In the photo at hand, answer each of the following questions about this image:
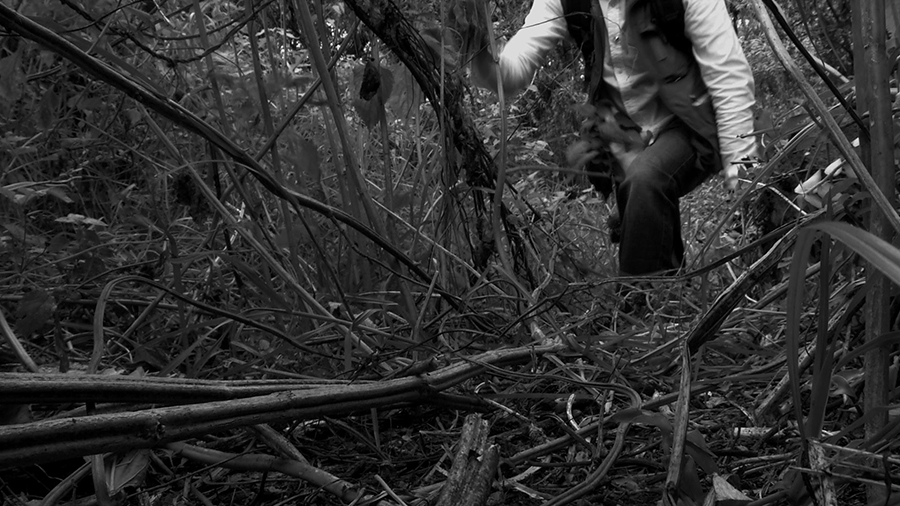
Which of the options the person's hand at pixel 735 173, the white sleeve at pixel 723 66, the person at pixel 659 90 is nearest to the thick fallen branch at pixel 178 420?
the person's hand at pixel 735 173

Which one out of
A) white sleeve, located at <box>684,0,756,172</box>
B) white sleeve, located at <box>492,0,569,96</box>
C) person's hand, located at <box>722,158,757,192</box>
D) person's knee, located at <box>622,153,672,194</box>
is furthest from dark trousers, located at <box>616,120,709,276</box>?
white sleeve, located at <box>492,0,569,96</box>

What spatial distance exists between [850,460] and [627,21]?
202 centimetres

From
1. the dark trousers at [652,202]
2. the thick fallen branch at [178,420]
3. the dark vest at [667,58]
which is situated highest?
the dark vest at [667,58]

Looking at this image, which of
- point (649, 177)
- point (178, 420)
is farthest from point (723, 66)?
point (178, 420)

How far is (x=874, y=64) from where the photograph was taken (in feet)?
2.17

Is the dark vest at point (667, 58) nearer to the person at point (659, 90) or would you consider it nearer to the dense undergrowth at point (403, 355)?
the person at point (659, 90)

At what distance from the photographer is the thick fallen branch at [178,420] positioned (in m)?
0.53

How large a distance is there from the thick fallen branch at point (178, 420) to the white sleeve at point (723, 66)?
186 cm

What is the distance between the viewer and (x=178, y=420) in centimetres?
62

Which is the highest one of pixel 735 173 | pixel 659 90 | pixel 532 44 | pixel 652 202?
pixel 532 44

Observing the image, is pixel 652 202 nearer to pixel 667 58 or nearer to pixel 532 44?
pixel 667 58

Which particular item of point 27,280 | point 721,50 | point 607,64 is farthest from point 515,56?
point 27,280

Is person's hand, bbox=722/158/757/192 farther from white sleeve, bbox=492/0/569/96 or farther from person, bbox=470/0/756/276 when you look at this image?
white sleeve, bbox=492/0/569/96

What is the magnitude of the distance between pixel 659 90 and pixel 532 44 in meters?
0.44
